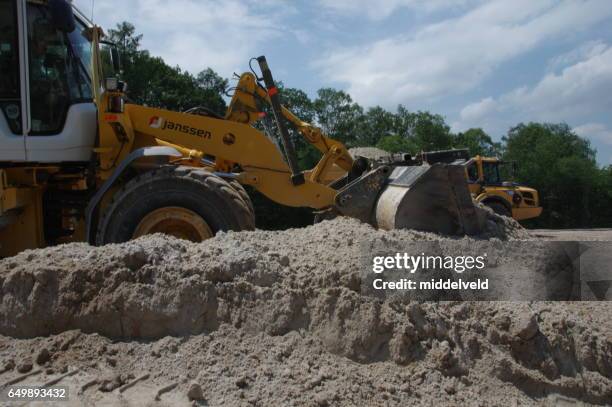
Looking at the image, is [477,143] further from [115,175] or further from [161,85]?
[115,175]

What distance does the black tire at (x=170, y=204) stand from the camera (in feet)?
17.9

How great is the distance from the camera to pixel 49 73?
19.9 feet

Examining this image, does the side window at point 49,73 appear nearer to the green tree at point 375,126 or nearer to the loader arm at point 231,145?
the loader arm at point 231,145

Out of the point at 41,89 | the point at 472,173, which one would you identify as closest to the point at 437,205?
the point at 41,89

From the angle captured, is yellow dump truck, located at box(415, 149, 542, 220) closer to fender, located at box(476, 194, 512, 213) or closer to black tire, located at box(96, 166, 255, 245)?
fender, located at box(476, 194, 512, 213)

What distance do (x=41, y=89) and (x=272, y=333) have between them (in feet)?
13.1

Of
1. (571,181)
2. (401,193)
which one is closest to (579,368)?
(401,193)

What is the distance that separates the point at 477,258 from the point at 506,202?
39.3ft

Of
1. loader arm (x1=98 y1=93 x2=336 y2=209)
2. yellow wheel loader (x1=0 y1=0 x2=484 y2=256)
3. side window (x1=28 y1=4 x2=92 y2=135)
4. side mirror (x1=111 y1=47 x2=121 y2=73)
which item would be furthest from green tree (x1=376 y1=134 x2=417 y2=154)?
side window (x1=28 y1=4 x2=92 y2=135)

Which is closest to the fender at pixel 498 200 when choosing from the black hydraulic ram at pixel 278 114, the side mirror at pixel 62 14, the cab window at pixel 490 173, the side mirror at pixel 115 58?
the cab window at pixel 490 173

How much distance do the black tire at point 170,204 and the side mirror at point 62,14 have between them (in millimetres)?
1931

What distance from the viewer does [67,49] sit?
6211 mm

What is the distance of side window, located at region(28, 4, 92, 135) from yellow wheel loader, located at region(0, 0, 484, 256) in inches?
0.4

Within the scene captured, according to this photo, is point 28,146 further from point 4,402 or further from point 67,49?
point 4,402
